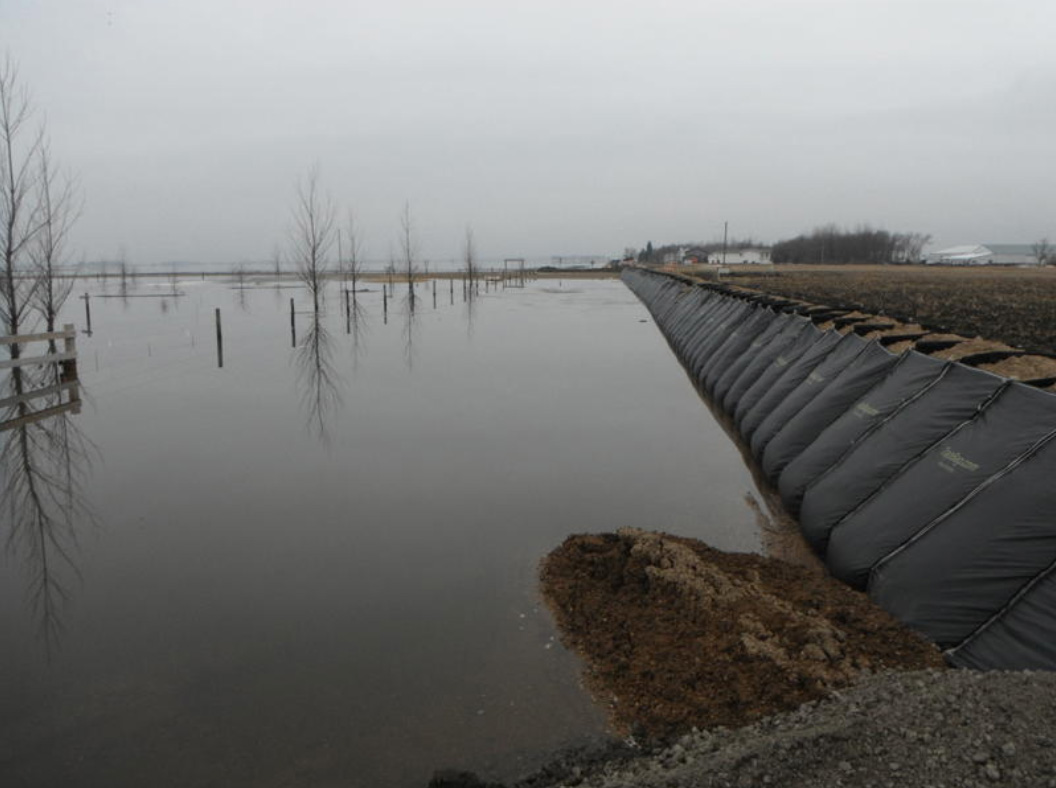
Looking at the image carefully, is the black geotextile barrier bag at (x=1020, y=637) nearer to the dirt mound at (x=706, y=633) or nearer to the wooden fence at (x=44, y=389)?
the dirt mound at (x=706, y=633)

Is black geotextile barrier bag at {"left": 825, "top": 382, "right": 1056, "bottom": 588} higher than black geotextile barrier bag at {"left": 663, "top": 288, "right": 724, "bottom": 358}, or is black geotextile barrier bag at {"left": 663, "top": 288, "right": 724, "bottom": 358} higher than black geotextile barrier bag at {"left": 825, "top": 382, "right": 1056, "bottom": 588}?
black geotextile barrier bag at {"left": 663, "top": 288, "right": 724, "bottom": 358}

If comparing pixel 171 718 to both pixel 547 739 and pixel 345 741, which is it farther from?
pixel 547 739

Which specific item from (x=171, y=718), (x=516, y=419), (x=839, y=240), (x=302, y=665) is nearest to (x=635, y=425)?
(x=516, y=419)

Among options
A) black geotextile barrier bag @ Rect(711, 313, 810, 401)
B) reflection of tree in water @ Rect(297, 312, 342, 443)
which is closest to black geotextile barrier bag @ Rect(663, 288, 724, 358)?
black geotextile barrier bag @ Rect(711, 313, 810, 401)

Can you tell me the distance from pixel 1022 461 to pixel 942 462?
0.60 metres

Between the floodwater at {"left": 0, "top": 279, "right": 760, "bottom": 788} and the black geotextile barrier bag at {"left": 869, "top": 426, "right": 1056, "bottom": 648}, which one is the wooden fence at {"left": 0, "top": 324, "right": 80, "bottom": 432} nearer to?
the floodwater at {"left": 0, "top": 279, "right": 760, "bottom": 788}

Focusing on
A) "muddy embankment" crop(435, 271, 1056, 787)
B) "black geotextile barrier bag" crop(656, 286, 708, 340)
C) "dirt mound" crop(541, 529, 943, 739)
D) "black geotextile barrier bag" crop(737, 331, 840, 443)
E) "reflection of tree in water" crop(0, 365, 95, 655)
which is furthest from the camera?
"black geotextile barrier bag" crop(656, 286, 708, 340)

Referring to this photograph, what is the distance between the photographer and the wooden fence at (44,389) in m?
10.9

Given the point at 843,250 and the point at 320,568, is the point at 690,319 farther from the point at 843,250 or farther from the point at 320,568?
the point at 843,250

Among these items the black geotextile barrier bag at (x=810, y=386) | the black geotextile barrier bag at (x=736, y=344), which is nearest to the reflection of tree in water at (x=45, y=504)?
the black geotextile barrier bag at (x=810, y=386)

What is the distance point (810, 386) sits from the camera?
27.0 ft

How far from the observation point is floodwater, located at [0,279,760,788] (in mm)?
3699

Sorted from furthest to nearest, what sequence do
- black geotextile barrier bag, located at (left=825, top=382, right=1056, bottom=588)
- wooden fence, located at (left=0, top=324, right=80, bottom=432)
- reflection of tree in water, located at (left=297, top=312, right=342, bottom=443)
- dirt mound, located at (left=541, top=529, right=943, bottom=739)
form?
1. wooden fence, located at (left=0, top=324, right=80, bottom=432)
2. reflection of tree in water, located at (left=297, top=312, right=342, bottom=443)
3. black geotextile barrier bag, located at (left=825, top=382, right=1056, bottom=588)
4. dirt mound, located at (left=541, top=529, right=943, bottom=739)

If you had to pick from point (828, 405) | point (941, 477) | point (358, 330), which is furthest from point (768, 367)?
point (358, 330)
